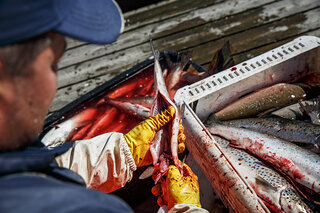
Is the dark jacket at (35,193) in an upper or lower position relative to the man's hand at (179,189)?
upper

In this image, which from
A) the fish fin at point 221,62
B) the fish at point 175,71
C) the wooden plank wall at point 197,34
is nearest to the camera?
the fish fin at point 221,62

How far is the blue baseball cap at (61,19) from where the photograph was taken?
852 millimetres

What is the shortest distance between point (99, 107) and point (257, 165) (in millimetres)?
1673

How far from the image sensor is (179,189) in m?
1.84

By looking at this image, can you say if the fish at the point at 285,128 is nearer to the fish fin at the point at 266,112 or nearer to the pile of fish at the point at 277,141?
the pile of fish at the point at 277,141

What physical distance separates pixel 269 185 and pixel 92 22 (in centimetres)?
149

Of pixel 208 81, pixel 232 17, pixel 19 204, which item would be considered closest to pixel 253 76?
pixel 208 81

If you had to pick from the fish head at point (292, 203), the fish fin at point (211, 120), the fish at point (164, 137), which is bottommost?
the fish head at point (292, 203)

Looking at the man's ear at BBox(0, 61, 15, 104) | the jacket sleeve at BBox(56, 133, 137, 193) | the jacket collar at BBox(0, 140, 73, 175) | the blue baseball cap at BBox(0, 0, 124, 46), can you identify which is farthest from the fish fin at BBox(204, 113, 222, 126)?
the man's ear at BBox(0, 61, 15, 104)

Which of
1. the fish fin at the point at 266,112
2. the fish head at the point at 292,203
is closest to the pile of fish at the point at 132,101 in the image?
the fish fin at the point at 266,112

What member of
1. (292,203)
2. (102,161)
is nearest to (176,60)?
(102,161)

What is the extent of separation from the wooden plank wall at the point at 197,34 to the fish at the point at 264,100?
1493 mm

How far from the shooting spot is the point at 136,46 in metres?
4.60

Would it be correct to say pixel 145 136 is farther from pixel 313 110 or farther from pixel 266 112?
pixel 313 110
